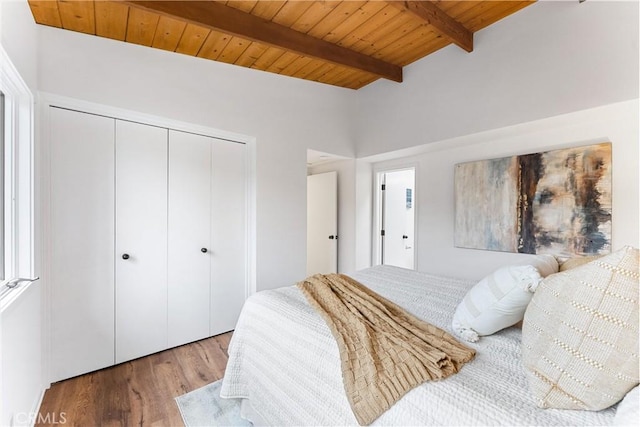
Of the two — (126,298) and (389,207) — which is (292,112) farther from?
(126,298)

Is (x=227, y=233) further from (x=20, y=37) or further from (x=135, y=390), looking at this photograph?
(x=20, y=37)

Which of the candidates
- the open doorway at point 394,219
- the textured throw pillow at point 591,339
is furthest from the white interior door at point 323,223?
the textured throw pillow at point 591,339

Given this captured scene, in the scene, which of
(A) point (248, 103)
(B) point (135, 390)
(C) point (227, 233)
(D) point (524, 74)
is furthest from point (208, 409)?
(D) point (524, 74)

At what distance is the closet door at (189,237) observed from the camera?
252 cm

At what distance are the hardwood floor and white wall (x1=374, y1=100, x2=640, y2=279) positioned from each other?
2.51m

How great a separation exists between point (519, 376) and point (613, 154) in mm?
2189

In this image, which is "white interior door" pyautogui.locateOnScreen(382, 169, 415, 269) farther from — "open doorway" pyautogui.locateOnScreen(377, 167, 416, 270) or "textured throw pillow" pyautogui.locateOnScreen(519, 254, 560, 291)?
"textured throw pillow" pyautogui.locateOnScreen(519, 254, 560, 291)

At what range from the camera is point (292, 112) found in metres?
3.21

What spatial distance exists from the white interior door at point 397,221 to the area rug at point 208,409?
281 centimetres

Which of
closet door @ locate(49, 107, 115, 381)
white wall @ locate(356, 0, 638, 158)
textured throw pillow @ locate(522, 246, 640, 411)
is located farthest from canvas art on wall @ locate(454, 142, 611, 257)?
closet door @ locate(49, 107, 115, 381)

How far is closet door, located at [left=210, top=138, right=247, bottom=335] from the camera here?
2754mm

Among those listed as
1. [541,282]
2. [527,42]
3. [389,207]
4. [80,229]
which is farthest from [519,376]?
[389,207]

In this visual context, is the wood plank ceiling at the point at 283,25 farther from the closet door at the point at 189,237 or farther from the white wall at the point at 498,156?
the white wall at the point at 498,156

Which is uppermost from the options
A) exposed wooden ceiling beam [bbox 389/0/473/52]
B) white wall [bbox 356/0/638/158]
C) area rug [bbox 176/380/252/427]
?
exposed wooden ceiling beam [bbox 389/0/473/52]
